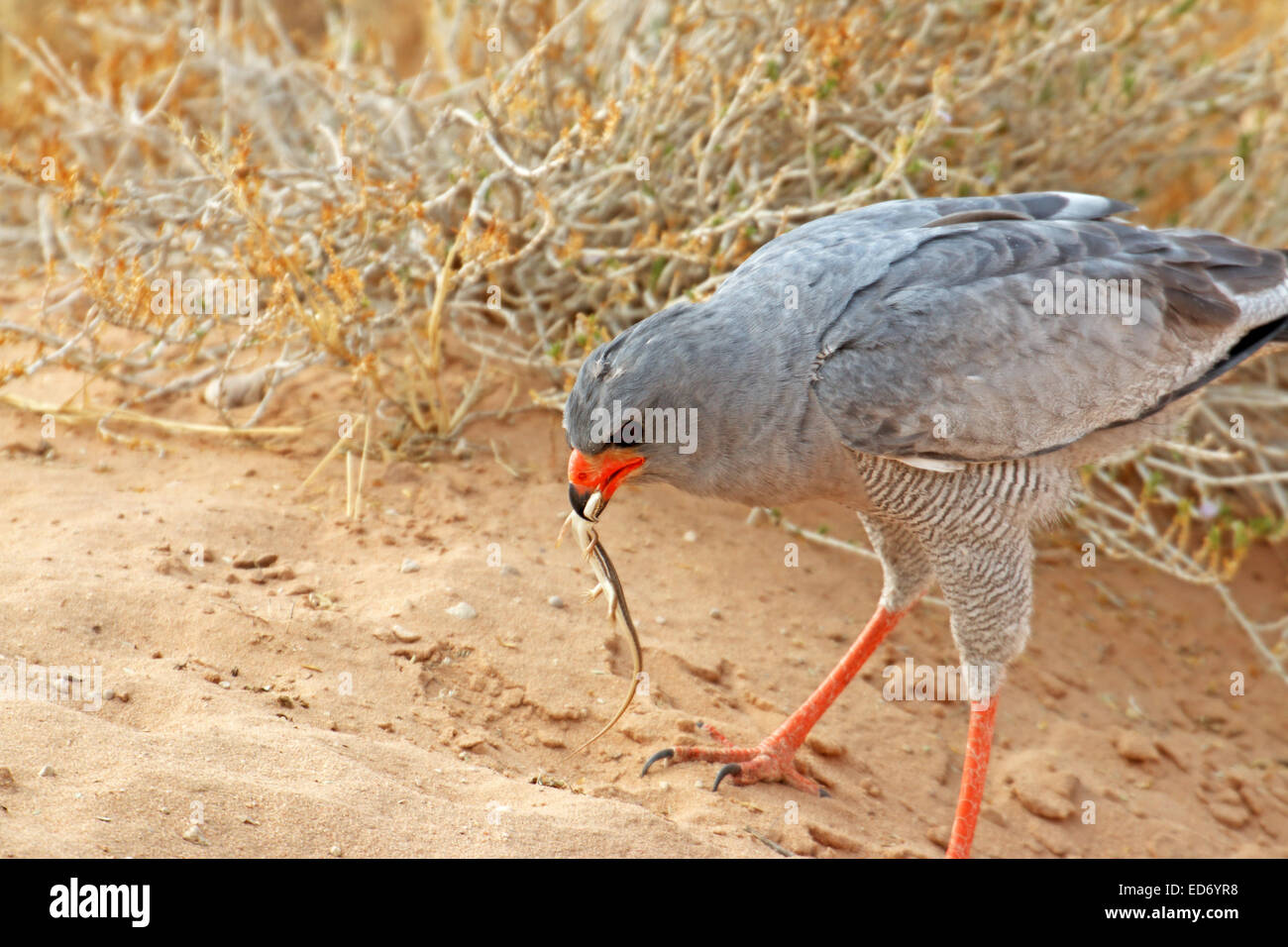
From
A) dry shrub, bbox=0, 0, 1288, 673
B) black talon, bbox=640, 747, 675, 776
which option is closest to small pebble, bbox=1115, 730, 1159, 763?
dry shrub, bbox=0, 0, 1288, 673

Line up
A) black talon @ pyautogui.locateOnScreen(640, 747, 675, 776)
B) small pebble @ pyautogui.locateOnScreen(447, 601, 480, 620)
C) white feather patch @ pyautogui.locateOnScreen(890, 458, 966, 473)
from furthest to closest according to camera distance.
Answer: small pebble @ pyautogui.locateOnScreen(447, 601, 480, 620)
black talon @ pyautogui.locateOnScreen(640, 747, 675, 776)
white feather patch @ pyautogui.locateOnScreen(890, 458, 966, 473)

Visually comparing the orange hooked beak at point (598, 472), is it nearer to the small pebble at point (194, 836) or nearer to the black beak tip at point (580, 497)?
the black beak tip at point (580, 497)

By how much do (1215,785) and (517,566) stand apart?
11.4ft

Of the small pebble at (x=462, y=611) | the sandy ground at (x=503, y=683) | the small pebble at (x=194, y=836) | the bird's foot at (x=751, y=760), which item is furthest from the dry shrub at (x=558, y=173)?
the small pebble at (x=194, y=836)

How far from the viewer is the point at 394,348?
614 cm

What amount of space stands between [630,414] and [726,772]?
149 centimetres

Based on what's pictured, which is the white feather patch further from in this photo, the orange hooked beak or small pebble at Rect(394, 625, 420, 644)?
small pebble at Rect(394, 625, 420, 644)

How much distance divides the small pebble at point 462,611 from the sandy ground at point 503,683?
4cm

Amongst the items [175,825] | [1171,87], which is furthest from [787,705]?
[1171,87]

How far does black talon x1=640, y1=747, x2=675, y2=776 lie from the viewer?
4152mm

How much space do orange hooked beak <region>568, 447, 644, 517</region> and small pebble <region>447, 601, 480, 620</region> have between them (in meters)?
0.94

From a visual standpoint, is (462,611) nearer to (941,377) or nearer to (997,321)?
(941,377)

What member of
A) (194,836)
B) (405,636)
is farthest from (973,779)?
(194,836)

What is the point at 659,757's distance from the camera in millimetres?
4195
